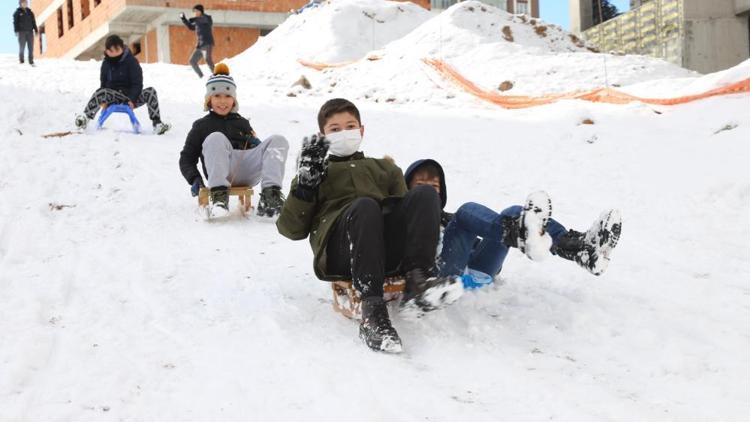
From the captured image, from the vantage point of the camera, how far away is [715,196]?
18.3ft

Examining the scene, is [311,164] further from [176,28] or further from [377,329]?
[176,28]

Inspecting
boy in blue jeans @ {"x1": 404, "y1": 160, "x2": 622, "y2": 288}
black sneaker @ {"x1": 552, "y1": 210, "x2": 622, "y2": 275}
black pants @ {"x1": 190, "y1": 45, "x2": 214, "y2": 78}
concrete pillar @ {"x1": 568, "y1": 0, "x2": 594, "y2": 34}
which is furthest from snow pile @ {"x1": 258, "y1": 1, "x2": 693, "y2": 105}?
black sneaker @ {"x1": 552, "y1": 210, "x2": 622, "y2": 275}

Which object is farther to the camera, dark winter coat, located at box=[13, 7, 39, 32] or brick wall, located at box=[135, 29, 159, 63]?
brick wall, located at box=[135, 29, 159, 63]

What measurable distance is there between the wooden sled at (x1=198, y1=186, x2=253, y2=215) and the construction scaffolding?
11.8 meters

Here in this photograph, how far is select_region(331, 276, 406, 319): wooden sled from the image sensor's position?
3.07m

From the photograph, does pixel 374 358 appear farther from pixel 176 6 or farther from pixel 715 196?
pixel 176 6

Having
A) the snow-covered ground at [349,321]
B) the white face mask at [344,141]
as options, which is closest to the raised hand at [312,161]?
the white face mask at [344,141]

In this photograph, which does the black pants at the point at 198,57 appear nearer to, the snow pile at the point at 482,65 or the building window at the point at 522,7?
the snow pile at the point at 482,65

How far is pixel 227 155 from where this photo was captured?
5035 mm

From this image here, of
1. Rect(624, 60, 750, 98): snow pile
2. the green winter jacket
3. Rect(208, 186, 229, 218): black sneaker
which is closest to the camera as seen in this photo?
the green winter jacket

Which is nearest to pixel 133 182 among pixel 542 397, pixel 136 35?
pixel 542 397

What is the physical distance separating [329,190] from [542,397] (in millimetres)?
1291

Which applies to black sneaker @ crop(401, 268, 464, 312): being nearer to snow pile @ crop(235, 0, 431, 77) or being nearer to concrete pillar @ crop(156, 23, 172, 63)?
snow pile @ crop(235, 0, 431, 77)

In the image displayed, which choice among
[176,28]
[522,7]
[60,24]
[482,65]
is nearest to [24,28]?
[482,65]
